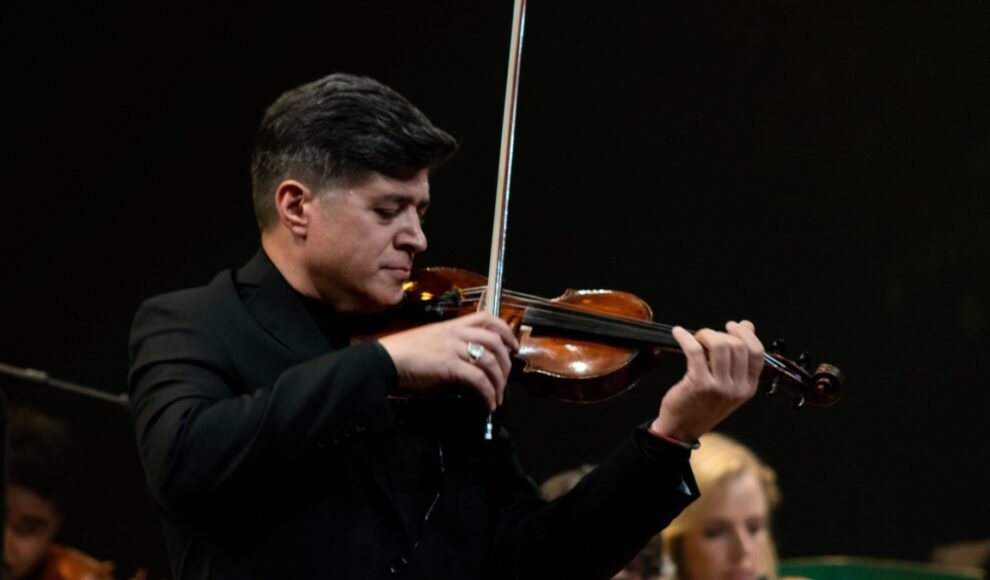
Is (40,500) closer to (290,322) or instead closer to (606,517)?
(290,322)

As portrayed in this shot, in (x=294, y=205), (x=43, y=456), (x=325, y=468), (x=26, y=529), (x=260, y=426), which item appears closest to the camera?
(x=260, y=426)

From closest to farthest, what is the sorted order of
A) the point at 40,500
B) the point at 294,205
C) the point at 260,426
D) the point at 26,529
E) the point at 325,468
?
the point at 260,426 → the point at 325,468 → the point at 294,205 → the point at 26,529 → the point at 40,500

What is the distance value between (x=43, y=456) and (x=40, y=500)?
0.26m

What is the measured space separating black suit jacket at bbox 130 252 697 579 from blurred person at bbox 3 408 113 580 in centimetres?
124

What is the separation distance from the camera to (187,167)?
146 inches

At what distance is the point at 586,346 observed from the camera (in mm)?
1724

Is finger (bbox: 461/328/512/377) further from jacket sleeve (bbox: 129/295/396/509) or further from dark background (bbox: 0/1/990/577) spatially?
dark background (bbox: 0/1/990/577)

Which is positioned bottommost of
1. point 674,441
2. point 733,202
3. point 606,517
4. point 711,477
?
point 711,477

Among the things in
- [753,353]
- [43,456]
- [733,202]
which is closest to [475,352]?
[753,353]

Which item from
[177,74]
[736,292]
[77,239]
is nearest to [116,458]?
[77,239]

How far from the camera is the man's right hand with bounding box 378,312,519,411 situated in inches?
58.0

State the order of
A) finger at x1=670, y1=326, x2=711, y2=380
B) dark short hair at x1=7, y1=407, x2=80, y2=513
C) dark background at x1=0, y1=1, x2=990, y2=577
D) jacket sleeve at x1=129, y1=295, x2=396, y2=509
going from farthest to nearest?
1. dark background at x1=0, y1=1, x2=990, y2=577
2. dark short hair at x1=7, y1=407, x2=80, y2=513
3. finger at x1=670, y1=326, x2=711, y2=380
4. jacket sleeve at x1=129, y1=295, x2=396, y2=509

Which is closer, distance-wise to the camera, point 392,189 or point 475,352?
point 475,352

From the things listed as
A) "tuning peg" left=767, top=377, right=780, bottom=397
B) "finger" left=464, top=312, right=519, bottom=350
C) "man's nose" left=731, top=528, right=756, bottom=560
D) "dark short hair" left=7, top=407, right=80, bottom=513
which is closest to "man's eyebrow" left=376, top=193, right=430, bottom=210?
"finger" left=464, top=312, right=519, bottom=350
